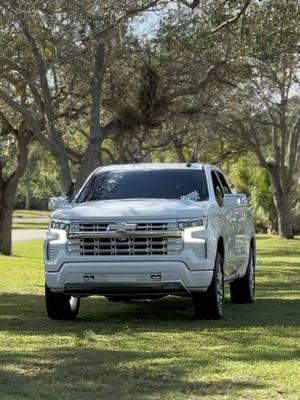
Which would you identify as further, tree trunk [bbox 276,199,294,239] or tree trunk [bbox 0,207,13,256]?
tree trunk [bbox 276,199,294,239]

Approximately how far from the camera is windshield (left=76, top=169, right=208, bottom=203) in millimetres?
10750

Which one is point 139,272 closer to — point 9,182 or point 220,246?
point 220,246

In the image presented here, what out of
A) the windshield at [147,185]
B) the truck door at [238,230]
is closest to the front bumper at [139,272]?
the windshield at [147,185]

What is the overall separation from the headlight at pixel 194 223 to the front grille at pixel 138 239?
9 cm

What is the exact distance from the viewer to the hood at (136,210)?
957 cm

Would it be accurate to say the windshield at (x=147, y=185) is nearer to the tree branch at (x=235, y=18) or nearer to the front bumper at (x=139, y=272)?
the front bumper at (x=139, y=272)

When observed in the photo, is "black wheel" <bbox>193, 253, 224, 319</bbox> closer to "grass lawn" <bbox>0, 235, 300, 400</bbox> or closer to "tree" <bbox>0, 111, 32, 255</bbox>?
"grass lawn" <bbox>0, 235, 300, 400</bbox>

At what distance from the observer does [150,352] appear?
25.9 ft

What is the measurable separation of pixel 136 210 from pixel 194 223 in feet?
2.31

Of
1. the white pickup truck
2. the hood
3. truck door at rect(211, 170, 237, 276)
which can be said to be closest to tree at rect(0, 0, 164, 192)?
truck door at rect(211, 170, 237, 276)

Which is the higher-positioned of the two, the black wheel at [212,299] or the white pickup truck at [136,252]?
the white pickup truck at [136,252]

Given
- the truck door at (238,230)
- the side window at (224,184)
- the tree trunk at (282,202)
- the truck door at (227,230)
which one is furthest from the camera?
the tree trunk at (282,202)

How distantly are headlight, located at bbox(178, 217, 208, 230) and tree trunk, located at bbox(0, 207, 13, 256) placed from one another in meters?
17.6

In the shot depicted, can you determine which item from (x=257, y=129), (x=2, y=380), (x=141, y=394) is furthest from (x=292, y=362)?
(x=257, y=129)
